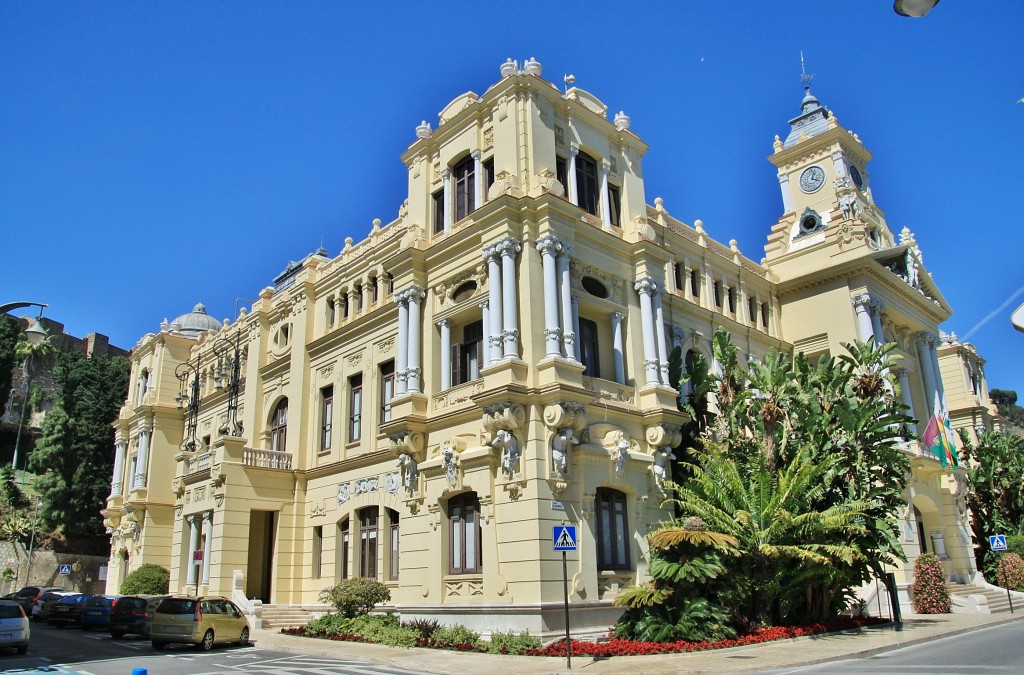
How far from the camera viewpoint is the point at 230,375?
4088cm

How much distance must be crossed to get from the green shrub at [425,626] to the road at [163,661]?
3.36 meters

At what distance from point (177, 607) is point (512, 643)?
9.98 metres

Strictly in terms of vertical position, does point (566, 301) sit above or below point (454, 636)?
above

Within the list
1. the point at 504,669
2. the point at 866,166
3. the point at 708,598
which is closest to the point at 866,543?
the point at 708,598

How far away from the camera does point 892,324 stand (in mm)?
39031

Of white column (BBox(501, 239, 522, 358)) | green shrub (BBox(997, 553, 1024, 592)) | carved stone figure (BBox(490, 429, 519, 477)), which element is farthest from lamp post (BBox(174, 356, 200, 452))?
green shrub (BBox(997, 553, 1024, 592))

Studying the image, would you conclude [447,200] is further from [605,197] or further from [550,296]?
[550,296]

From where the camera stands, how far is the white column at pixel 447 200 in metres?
28.0

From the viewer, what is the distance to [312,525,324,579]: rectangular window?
103 ft

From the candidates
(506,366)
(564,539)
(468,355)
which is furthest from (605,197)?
(564,539)

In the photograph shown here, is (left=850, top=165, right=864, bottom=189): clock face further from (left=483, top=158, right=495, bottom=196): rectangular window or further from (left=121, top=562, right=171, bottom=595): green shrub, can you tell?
(left=121, top=562, right=171, bottom=595): green shrub

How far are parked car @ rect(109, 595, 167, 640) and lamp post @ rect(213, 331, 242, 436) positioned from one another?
1209 cm

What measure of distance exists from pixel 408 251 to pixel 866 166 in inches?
1219

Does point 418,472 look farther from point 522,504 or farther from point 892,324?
point 892,324
